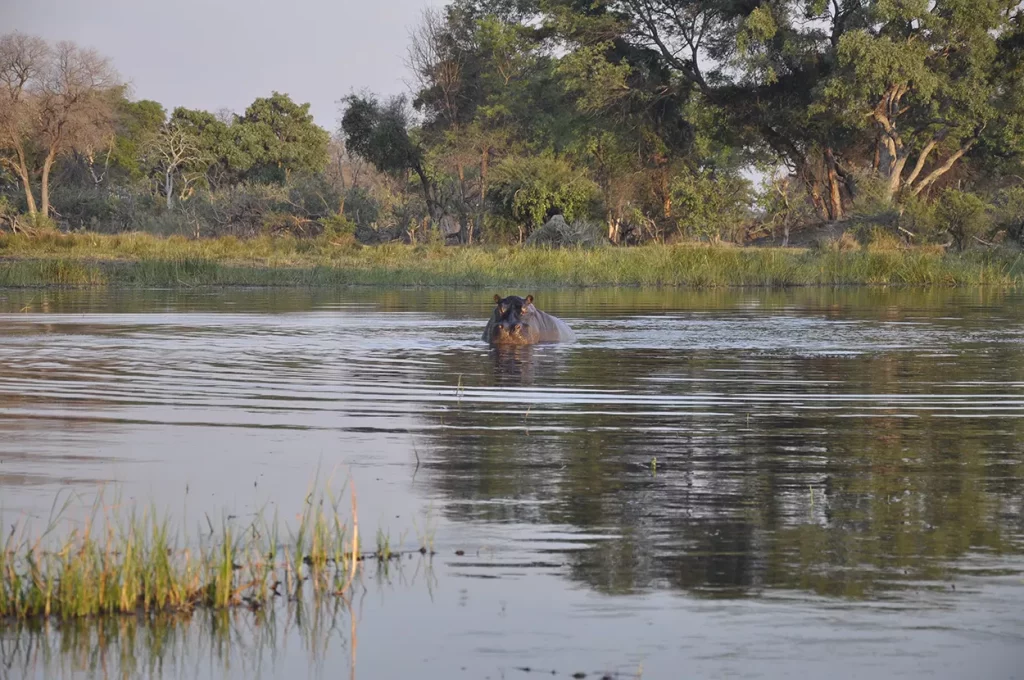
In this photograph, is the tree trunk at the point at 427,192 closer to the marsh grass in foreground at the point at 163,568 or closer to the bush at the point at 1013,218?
the bush at the point at 1013,218

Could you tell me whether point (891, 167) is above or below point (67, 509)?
above

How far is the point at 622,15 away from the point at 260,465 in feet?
145

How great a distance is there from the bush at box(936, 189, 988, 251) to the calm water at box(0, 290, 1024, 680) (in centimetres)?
2619

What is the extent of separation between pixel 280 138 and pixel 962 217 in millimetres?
36571

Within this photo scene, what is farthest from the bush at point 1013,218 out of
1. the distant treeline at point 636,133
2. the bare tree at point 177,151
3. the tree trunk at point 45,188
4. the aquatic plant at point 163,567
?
the aquatic plant at point 163,567

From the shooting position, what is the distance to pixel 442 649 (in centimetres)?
454

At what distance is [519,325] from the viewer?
16172 millimetres

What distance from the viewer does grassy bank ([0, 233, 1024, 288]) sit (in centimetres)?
3466

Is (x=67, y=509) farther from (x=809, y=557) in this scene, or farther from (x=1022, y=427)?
(x=1022, y=427)

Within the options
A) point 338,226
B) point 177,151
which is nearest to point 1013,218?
point 338,226

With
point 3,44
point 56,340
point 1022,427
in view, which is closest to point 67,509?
point 1022,427

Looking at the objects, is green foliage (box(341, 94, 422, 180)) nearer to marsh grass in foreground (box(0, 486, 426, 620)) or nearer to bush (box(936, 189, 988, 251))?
bush (box(936, 189, 988, 251))

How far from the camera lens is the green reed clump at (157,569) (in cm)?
477

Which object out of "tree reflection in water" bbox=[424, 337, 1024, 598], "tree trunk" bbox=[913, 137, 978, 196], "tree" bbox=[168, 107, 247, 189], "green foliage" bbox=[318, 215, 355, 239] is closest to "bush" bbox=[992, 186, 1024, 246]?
"tree trunk" bbox=[913, 137, 978, 196]
